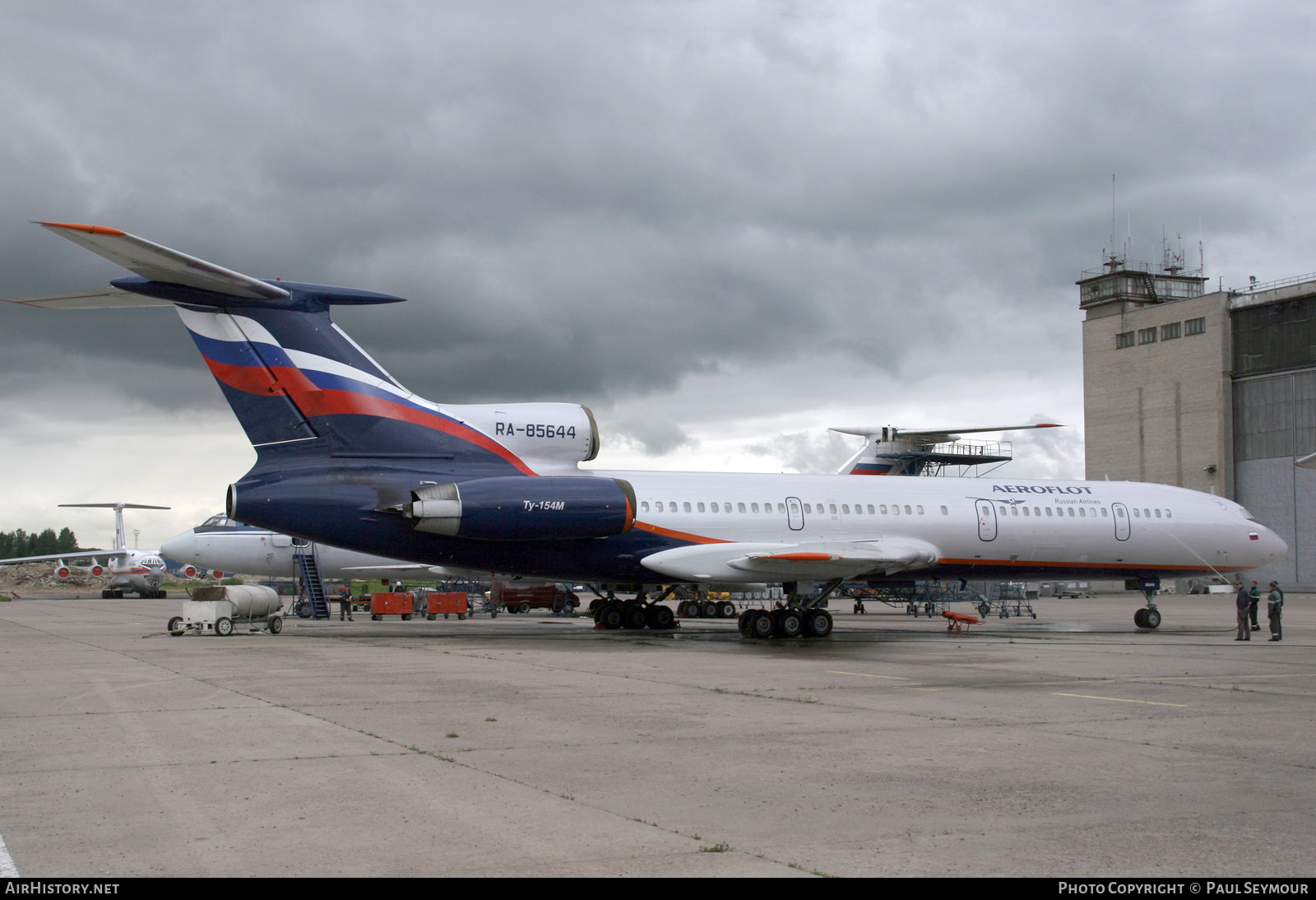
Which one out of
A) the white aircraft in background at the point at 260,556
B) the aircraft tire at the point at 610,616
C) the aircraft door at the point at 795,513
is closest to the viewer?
the aircraft door at the point at 795,513

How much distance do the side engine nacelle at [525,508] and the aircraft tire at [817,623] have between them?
446cm

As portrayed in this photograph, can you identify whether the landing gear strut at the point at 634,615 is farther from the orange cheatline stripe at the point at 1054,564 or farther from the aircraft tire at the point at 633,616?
the orange cheatline stripe at the point at 1054,564

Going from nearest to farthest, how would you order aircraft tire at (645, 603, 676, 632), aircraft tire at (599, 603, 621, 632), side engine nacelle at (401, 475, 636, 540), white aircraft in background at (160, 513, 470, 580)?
side engine nacelle at (401, 475, 636, 540) < aircraft tire at (599, 603, 621, 632) < aircraft tire at (645, 603, 676, 632) < white aircraft in background at (160, 513, 470, 580)

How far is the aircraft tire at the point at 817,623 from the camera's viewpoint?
2236 cm

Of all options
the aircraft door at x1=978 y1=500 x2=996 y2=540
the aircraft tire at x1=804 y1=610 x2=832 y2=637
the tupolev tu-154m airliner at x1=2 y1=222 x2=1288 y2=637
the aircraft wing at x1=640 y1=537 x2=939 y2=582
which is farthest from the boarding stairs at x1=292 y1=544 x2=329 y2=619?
the aircraft door at x1=978 y1=500 x2=996 y2=540

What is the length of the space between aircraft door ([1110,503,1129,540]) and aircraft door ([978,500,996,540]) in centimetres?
350

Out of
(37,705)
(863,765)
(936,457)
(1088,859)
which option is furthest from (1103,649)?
(936,457)

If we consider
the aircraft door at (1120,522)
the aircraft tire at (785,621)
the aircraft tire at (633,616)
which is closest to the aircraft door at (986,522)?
the aircraft door at (1120,522)

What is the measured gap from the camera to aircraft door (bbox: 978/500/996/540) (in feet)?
81.3
